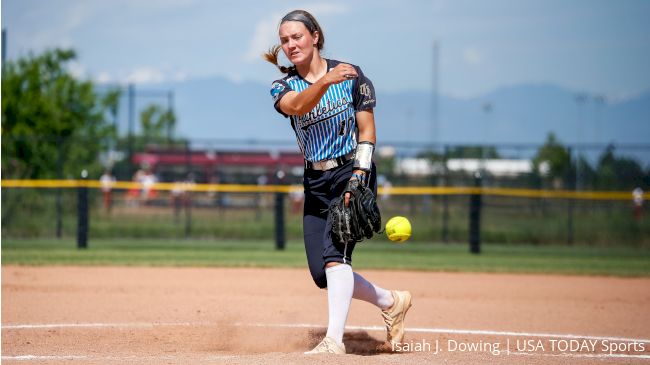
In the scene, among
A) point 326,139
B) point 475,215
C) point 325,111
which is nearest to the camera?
point 325,111

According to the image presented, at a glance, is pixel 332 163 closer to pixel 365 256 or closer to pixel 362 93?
pixel 362 93

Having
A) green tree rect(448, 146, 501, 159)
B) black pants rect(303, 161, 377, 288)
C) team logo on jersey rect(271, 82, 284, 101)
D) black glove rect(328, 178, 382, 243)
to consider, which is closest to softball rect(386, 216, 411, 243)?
black glove rect(328, 178, 382, 243)

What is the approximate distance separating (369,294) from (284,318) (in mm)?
2122

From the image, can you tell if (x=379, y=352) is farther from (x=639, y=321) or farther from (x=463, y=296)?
(x=463, y=296)

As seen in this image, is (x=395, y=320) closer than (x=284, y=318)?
Yes

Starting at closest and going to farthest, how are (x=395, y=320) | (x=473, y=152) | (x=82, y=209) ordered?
(x=395, y=320) < (x=82, y=209) < (x=473, y=152)

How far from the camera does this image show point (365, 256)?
1597 centimetres

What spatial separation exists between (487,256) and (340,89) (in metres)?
11.5

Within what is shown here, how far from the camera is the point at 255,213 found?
Answer: 22.4 m

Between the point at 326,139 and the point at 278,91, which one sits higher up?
the point at 278,91

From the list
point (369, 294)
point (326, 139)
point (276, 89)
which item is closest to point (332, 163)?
point (326, 139)

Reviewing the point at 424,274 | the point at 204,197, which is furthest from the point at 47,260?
the point at 204,197

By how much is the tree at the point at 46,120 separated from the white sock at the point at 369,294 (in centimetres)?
1586

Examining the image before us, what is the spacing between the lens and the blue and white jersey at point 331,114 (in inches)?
219
